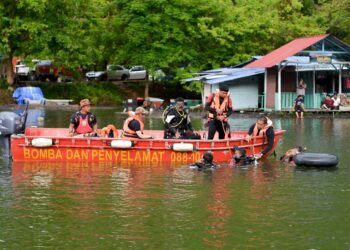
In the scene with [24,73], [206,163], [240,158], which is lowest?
[206,163]

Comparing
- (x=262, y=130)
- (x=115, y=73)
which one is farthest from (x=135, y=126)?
(x=115, y=73)

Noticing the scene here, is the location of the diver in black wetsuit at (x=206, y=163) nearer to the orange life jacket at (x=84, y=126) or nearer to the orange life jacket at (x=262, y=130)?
the orange life jacket at (x=262, y=130)

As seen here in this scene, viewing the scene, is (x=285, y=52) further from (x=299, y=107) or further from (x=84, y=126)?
(x=84, y=126)

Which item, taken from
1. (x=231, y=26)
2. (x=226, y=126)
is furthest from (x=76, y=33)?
(x=226, y=126)

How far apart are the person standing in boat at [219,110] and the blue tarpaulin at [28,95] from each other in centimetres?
3566

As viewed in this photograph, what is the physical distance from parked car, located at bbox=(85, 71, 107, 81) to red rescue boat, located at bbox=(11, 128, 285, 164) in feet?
153

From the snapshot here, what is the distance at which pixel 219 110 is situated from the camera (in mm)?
23531

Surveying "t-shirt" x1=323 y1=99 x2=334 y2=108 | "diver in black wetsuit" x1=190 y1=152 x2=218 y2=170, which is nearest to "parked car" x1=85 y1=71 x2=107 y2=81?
"t-shirt" x1=323 y1=99 x2=334 y2=108

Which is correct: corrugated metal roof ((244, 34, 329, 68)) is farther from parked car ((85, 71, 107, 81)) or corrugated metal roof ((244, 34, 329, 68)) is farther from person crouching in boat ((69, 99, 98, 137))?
person crouching in boat ((69, 99, 98, 137))

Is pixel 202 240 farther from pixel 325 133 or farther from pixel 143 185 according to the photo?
pixel 325 133

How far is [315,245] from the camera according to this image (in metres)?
13.8

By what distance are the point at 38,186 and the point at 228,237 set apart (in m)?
6.56

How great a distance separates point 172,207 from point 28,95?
142 feet

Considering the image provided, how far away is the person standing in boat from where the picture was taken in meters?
23.5
